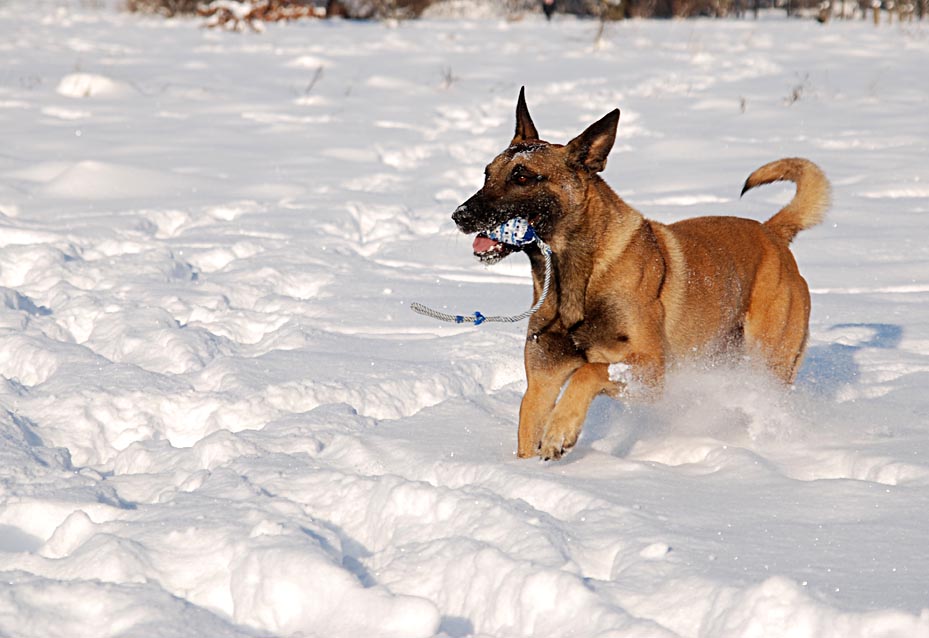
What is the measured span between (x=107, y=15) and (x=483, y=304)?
2668cm

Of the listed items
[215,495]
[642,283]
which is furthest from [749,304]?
[215,495]

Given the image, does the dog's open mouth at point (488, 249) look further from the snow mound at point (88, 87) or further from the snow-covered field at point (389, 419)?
the snow mound at point (88, 87)

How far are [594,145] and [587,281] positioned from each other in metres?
0.56

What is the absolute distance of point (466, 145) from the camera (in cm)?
1131

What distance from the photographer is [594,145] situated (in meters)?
4.04

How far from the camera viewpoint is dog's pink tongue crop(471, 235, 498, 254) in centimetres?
381

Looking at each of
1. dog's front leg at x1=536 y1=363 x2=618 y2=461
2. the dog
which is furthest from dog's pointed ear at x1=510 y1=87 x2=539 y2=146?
dog's front leg at x1=536 y1=363 x2=618 y2=461

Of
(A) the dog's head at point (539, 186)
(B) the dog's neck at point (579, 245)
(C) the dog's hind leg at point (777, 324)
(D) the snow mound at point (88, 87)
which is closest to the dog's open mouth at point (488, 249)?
(A) the dog's head at point (539, 186)

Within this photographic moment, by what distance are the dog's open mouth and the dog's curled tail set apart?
5.66 feet

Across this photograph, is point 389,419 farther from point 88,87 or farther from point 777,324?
point 88,87

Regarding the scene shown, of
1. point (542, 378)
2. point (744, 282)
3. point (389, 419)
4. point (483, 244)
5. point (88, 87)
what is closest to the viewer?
point (483, 244)

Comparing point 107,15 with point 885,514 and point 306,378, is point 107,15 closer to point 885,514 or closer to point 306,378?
point 306,378

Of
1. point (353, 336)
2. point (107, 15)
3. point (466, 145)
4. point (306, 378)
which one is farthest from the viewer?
point (107, 15)

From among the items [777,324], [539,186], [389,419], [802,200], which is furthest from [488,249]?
[802,200]
